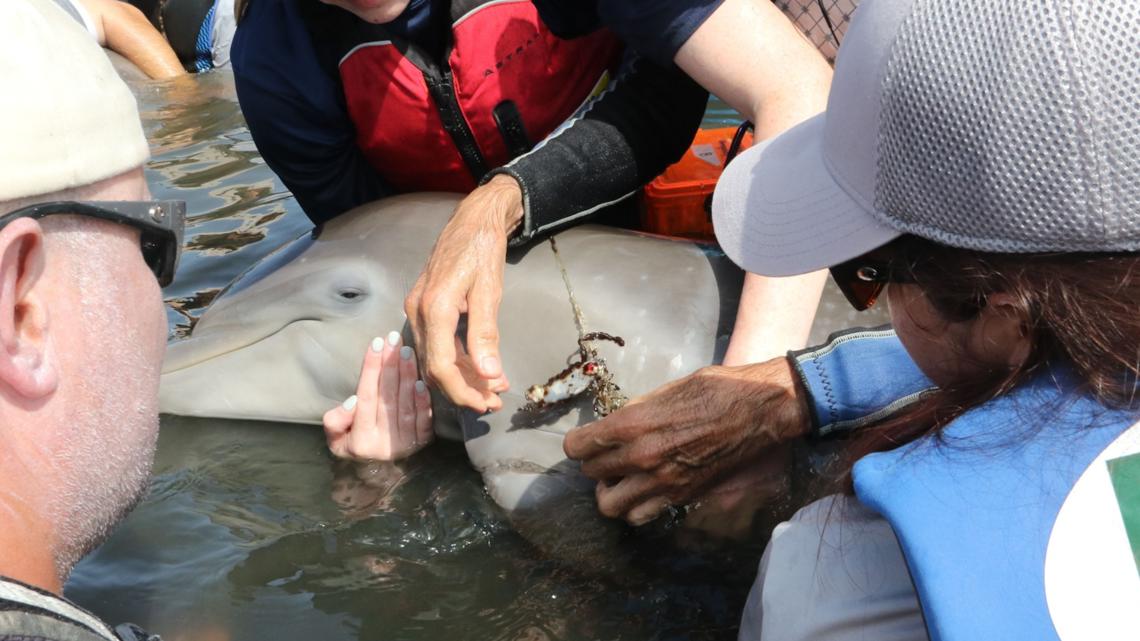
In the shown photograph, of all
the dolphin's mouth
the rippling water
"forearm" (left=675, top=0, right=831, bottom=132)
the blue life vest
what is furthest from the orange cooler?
the blue life vest

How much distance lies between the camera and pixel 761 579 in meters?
2.35

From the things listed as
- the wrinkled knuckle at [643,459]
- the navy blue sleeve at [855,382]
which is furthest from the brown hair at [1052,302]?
the wrinkled knuckle at [643,459]

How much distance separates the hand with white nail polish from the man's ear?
6.34 ft

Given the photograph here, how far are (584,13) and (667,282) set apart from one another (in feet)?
3.36

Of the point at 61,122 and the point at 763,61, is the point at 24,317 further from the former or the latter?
the point at 763,61

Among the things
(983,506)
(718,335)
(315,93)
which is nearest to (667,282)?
(718,335)

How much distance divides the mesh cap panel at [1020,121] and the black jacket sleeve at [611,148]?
2155mm

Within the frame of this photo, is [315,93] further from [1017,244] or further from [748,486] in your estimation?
[1017,244]

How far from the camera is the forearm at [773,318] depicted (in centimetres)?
343

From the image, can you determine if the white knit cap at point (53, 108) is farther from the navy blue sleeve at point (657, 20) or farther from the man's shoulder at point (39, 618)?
the navy blue sleeve at point (657, 20)

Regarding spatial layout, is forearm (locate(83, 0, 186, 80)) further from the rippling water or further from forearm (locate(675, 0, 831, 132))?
forearm (locate(675, 0, 831, 132))

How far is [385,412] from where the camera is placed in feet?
12.6

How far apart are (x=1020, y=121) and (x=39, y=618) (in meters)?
1.44

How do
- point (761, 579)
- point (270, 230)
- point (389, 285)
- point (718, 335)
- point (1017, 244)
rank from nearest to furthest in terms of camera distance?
point (1017, 244) → point (761, 579) → point (718, 335) → point (389, 285) → point (270, 230)
